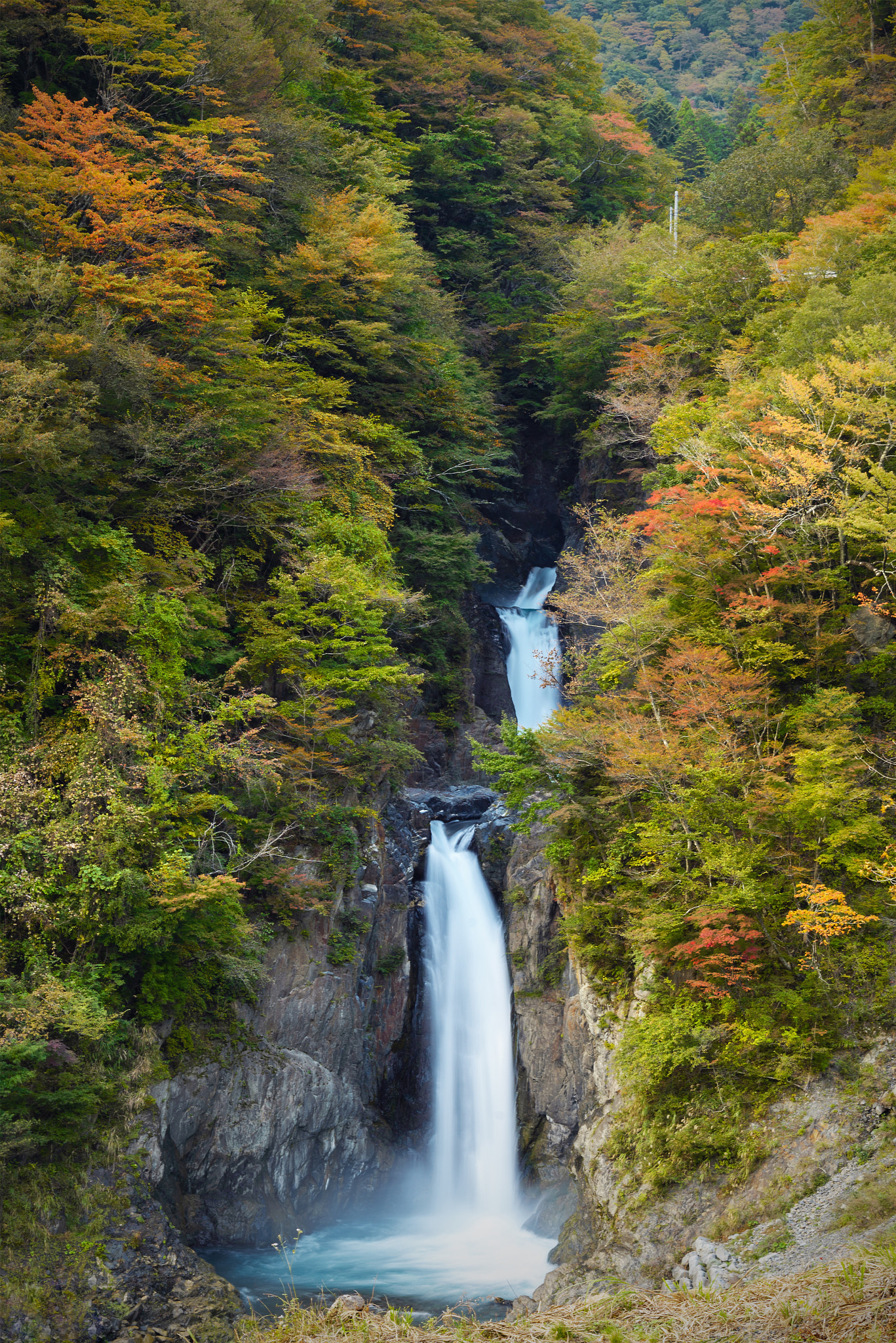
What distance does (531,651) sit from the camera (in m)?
28.6

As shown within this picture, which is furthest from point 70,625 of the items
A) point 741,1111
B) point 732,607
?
point 741,1111

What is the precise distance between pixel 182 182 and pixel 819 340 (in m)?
12.8

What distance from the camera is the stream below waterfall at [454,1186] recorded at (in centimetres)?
1341

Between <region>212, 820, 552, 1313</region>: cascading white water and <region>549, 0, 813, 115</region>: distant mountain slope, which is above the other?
<region>549, 0, 813, 115</region>: distant mountain slope

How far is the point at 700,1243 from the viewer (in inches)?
391

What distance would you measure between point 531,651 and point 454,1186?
1560 centimetres

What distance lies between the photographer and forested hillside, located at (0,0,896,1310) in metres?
11.8

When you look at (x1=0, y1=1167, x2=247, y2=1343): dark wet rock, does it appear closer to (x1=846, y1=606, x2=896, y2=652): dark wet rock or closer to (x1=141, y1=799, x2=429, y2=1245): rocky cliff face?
(x1=141, y1=799, x2=429, y2=1245): rocky cliff face

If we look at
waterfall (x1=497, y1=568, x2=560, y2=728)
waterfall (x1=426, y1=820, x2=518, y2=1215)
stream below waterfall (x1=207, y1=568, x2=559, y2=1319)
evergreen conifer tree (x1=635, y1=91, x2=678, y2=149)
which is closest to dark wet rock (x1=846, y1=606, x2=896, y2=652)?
stream below waterfall (x1=207, y1=568, x2=559, y2=1319)

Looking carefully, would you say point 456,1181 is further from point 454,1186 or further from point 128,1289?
point 128,1289

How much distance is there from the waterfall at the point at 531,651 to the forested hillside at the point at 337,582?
2937mm

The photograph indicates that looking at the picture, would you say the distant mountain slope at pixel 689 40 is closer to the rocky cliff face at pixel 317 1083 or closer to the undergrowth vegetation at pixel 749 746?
the undergrowth vegetation at pixel 749 746

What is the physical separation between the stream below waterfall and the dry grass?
6790mm

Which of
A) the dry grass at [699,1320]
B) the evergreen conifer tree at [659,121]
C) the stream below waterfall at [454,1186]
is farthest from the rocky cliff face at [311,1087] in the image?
the evergreen conifer tree at [659,121]
